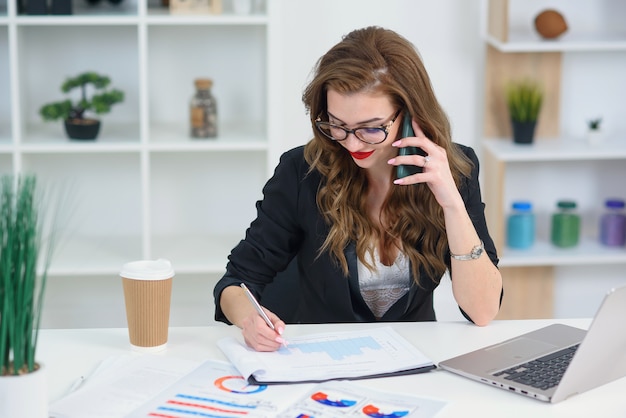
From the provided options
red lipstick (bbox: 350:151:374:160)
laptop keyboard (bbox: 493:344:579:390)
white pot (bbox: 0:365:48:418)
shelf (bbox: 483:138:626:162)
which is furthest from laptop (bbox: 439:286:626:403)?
shelf (bbox: 483:138:626:162)

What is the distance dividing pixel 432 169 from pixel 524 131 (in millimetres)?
1539

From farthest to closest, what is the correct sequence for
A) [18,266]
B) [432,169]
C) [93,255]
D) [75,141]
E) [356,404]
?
1. [93,255]
2. [75,141]
3. [432,169]
4. [356,404]
5. [18,266]

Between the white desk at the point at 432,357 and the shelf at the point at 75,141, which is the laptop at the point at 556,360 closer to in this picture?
the white desk at the point at 432,357

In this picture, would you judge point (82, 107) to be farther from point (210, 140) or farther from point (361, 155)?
point (361, 155)

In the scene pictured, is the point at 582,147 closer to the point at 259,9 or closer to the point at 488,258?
the point at 259,9

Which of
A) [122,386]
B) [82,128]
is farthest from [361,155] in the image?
[82,128]

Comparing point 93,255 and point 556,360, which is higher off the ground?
point 556,360

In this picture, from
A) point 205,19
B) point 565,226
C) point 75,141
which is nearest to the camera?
point 205,19

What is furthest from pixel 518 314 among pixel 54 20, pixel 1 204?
pixel 1 204

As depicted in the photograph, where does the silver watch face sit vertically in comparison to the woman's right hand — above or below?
above

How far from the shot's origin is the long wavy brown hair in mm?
1903

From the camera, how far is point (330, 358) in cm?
166

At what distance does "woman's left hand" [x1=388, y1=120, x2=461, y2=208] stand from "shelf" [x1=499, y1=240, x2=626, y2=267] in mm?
1459

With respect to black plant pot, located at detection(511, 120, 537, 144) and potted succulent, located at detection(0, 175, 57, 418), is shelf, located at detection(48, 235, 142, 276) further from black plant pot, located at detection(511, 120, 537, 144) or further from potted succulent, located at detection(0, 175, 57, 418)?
potted succulent, located at detection(0, 175, 57, 418)
